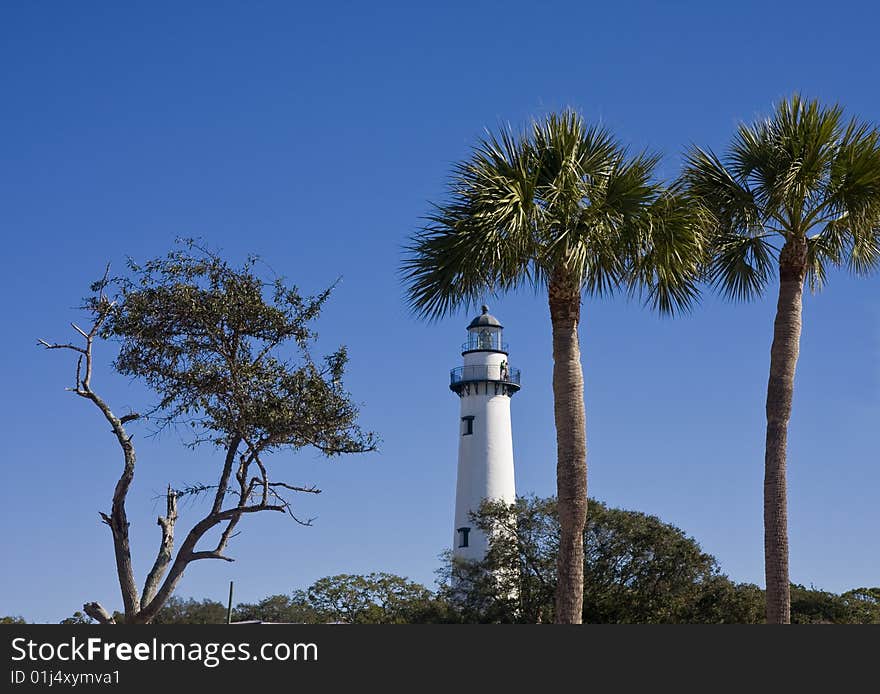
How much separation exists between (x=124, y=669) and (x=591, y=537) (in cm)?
2065

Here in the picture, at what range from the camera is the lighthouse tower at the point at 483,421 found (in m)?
41.8

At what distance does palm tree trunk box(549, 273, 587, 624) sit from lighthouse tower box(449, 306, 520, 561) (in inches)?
918

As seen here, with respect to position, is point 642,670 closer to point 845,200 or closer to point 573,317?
point 573,317

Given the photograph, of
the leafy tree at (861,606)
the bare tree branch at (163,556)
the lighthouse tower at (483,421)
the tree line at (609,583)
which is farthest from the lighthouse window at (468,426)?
the bare tree branch at (163,556)

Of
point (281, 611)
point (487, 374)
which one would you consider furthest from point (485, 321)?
point (281, 611)

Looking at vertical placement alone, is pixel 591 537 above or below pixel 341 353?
below

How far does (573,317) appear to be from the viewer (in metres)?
17.6

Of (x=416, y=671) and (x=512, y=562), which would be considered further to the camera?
(x=512, y=562)

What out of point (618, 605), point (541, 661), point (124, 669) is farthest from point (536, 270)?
point (618, 605)

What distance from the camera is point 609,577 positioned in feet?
99.3

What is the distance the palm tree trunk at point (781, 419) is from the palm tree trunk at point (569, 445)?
3234 mm

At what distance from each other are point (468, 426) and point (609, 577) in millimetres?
14438

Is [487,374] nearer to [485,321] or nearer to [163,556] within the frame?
[485,321]

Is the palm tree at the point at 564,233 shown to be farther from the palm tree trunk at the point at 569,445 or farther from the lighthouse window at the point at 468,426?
the lighthouse window at the point at 468,426
